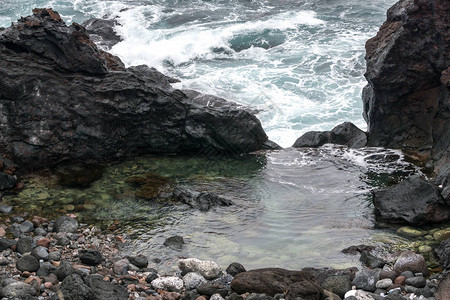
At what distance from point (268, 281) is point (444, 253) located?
359 centimetres

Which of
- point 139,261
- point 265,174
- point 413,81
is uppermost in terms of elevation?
point 413,81

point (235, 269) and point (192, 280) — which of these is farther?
point (235, 269)

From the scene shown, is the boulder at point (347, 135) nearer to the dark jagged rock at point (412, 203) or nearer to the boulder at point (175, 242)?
the dark jagged rock at point (412, 203)

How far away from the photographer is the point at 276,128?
21812 mm

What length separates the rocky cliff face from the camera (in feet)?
48.3

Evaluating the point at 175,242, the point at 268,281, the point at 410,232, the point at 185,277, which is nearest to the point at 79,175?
the point at 175,242

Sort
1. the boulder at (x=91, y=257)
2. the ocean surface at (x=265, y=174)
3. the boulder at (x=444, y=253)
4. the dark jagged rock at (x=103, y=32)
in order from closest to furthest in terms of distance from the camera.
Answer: the boulder at (x=444, y=253), the boulder at (x=91, y=257), the ocean surface at (x=265, y=174), the dark jagged rock at (x=103, y=32)

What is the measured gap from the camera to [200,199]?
506 inches

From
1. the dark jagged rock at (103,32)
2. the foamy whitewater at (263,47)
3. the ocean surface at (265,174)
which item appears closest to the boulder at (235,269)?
the ocean surface at (265,174)

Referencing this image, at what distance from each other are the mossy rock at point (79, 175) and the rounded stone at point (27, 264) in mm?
4724

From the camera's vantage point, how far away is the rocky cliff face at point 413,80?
14.7 meters

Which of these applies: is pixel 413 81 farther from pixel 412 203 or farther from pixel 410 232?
pixel 410 232

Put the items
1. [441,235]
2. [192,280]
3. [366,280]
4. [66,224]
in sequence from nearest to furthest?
[366,280] < [192,280] < [441,235] < [66,224]

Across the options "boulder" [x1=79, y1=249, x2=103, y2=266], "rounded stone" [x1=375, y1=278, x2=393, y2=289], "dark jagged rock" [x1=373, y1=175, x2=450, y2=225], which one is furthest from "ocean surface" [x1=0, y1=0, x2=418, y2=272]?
"rounded stone" [x1=375, y1=278, x2=393, y2=289]
